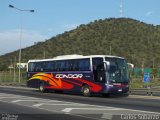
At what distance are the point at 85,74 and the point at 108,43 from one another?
59.2m

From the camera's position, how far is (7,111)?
794 inches

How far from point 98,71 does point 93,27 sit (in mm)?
76847

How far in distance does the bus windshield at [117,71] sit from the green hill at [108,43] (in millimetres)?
45217

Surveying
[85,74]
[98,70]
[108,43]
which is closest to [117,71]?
[98,70]

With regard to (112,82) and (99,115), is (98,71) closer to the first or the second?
(112,82)

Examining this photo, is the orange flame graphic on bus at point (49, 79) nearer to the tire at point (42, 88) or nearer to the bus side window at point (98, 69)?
the tire at point (42, 88)

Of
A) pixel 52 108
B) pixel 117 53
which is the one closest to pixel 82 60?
pixel 52 108

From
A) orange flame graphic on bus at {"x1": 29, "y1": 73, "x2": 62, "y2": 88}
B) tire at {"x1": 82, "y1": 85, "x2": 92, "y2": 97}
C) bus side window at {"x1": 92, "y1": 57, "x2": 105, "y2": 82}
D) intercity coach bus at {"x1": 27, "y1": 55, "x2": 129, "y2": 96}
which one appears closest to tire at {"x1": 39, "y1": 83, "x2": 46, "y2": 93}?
intercity coach bus at {"x1": 27, "y1": 55, "x2": 129, "y2": 96}

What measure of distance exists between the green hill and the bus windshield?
148 ft

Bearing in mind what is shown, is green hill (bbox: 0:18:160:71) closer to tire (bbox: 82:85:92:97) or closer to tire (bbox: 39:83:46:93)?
tire (bbox: 39:83:46:93)

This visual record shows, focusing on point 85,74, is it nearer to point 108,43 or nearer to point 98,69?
point 98,69

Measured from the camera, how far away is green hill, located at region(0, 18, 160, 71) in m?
84.4

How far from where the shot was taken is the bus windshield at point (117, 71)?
3114 cm

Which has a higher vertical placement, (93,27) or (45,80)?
(93,27)
